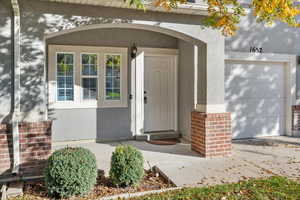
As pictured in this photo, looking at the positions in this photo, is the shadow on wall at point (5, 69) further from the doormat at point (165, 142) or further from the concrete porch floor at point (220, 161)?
the doormat at point (165, 142)

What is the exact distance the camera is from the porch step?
652 centimetres

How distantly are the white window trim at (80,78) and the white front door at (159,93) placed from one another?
2.15ft

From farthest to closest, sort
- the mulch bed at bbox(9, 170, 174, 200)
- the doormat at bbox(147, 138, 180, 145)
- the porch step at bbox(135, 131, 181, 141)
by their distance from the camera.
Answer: the porch step at bbox(135, 131, 181, 141)
the doormat at bbox(147, 138, 180, 145)
the mulch bed at bbox(9, 170, 174, 200)

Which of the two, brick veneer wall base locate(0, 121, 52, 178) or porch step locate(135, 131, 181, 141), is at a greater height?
brick veneer wall base locate(0, 121, 52, 178)

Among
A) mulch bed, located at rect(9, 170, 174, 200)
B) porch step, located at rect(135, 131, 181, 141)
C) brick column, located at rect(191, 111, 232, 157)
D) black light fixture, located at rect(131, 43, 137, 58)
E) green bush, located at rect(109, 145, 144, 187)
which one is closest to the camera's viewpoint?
mulch bed, located at rect(9, 170, 174, 200)

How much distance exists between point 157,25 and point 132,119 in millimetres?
2940

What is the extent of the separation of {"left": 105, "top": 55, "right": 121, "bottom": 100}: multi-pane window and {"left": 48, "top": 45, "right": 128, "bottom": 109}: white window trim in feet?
0.29

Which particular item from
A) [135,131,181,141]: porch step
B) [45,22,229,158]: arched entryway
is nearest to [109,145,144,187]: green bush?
[45,22,229,158]: arched entryway

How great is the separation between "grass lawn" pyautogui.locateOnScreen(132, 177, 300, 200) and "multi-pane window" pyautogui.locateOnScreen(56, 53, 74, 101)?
3797 millimetres

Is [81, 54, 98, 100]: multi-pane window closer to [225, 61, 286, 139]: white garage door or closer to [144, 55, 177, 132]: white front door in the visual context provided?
[144, 55, 177, 132]: white front door

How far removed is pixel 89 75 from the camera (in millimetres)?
6285

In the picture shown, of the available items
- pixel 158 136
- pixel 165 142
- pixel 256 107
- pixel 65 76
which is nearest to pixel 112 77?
pixel 65 76

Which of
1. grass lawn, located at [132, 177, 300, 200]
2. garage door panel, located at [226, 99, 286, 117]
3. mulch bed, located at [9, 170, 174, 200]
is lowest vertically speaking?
mulch bed, located at [9, 170, 174, 200]

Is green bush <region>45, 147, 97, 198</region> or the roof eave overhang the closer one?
green bush <region>45, 147, 97, 198</region>
